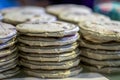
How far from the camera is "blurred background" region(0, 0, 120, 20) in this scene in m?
2.49

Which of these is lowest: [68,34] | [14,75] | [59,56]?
[14,75]

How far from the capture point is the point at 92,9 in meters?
2.75

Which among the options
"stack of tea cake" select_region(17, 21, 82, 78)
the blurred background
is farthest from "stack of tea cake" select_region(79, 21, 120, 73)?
the blurred background

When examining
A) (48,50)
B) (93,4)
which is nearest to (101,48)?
(48,50)

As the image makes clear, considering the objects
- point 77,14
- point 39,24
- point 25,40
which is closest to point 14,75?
point 25,40

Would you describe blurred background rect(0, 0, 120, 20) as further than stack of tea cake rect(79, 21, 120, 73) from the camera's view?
Yes

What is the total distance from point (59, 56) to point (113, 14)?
1265 mm

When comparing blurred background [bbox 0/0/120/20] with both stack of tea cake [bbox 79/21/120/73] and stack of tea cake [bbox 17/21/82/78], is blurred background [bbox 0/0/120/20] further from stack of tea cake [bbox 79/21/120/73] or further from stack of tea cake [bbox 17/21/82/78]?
stack of tea cake [bbox 17/21/82/78]

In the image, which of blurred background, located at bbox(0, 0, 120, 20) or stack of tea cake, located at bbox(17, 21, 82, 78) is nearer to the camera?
stack of tea cake, located at bbox(17, 21, 82, 78)

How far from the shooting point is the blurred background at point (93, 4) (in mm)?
2486

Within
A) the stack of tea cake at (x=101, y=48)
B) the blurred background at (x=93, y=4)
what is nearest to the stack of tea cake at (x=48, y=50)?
the stack of tea cake at (x=101, y=48)

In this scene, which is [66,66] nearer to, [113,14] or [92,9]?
[113,14]

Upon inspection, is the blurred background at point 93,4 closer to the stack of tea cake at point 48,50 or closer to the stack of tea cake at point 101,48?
the stack of tea cake at point 101,48

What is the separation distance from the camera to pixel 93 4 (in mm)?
2725
